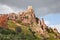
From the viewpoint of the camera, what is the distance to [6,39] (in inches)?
4700

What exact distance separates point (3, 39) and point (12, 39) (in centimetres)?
665

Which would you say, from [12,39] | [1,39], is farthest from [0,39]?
[12,39]

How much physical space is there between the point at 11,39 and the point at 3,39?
17.9 ft

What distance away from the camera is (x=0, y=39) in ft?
377

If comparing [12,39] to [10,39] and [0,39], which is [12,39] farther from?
[0,39]

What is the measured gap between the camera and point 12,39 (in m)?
123

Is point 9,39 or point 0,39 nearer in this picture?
point 0,39

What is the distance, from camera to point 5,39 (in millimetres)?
117438

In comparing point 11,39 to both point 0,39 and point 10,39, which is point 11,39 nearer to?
point 10,39

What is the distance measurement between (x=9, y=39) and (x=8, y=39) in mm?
512

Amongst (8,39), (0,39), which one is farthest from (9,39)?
(0,39)

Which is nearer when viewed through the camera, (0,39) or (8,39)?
(0,39)

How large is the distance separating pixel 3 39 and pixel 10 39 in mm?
5323

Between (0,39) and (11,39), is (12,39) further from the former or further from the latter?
(0,39)
